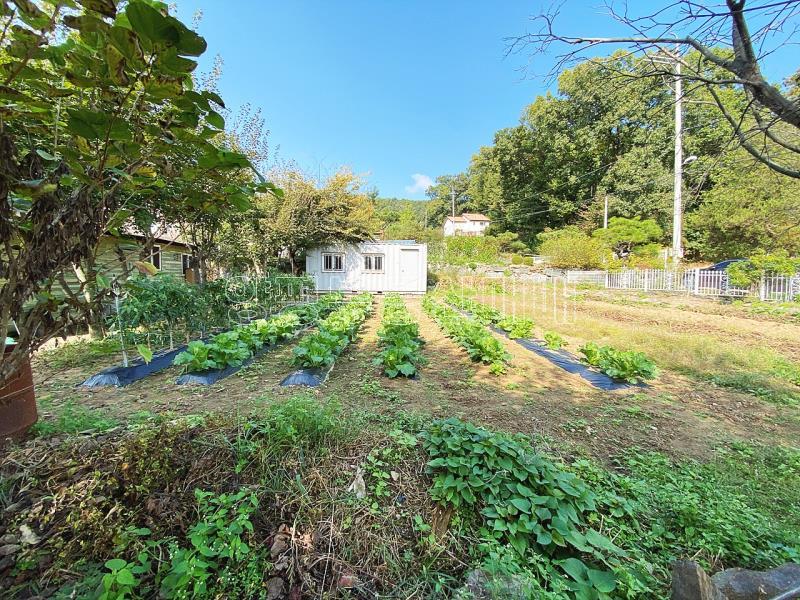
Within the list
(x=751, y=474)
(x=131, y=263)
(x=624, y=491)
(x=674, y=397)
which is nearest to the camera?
(x=131, y=263)

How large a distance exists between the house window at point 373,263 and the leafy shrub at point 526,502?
55.4 ft

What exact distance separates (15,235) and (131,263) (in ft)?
0.99

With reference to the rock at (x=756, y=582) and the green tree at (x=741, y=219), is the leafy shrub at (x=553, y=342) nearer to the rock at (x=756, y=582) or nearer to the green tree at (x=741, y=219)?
the rock at (x=756, y=582)

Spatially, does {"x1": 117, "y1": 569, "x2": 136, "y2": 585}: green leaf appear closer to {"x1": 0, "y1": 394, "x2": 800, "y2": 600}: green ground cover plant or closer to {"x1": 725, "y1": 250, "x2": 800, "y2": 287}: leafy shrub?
{"x1": 0, "y1": 394, "x2": 800, "y2": 600}: green ground cover plant

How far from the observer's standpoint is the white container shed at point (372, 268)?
61.2ft

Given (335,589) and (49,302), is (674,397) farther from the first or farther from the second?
(49,302)

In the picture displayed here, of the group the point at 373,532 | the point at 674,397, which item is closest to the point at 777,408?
the point at 674,397

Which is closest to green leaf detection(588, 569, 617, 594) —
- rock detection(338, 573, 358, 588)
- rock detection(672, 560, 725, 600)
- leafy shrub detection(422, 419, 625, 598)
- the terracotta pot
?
leafy shrub detection(422, 419, 625, 598)

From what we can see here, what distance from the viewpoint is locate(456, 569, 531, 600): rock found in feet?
4.57

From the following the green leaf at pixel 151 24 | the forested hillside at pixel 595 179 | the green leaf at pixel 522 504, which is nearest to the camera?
the green leaf at pixel 151 24

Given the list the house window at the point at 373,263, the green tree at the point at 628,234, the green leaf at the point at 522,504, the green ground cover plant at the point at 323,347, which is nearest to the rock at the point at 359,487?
the green leaf at the point at 522,504

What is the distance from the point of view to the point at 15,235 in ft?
3.45

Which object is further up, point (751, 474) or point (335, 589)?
point (335, 589)

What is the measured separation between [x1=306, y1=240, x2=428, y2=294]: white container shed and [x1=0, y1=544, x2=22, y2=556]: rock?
17.4 metres
